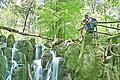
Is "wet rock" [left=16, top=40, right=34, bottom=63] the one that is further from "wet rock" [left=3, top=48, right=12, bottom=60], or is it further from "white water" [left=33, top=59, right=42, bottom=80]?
"white water" [left=33, top=59, right=42, bottom=80]

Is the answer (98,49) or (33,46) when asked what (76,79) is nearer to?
(98,49)

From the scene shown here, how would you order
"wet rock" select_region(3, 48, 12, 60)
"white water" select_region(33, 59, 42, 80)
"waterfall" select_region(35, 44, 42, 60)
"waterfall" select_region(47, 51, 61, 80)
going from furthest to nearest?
"waterfall" select_region(35, 44, 42, 60), "wet rock" select_region(3, 48, 12, 60), "white water" select_region(33, 59, 42, 80), "waterfall" select_region(47, 51, 61, 80)

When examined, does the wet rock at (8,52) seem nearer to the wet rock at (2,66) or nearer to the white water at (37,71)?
the wet rock at (2,66)

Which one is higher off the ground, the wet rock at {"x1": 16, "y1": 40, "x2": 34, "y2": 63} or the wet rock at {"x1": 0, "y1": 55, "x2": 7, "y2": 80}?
the wet rock at {"x1": 16, "y1": 40, "x2": 34, "y2": 63}

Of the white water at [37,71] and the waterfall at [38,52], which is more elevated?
the waterfall at [38,52]

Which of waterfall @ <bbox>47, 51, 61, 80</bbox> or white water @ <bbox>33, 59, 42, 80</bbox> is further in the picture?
white water @ <bbox>33, 59, 42, 80</bbox>

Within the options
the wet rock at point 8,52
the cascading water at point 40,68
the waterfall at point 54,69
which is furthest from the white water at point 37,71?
the wet rock at point 8,52

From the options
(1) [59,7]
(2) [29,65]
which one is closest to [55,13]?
(1) [59,7]

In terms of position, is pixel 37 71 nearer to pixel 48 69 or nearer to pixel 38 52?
pixel 48 69

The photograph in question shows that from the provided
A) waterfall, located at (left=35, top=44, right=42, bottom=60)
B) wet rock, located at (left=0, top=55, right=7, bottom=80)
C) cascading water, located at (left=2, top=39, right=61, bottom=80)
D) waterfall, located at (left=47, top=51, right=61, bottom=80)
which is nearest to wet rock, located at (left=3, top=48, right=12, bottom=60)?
cascading water, located at (left=2, top=39, right=61, bottom=80)

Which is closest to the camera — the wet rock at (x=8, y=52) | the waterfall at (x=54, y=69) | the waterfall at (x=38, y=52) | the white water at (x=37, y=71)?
the waterfall at (x=54, y=69)

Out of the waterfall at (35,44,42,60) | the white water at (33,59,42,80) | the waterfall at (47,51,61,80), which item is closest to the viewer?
the waterfall at (47,51,61,80)

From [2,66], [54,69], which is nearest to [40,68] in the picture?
[54,69]

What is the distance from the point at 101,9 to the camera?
13.2m
